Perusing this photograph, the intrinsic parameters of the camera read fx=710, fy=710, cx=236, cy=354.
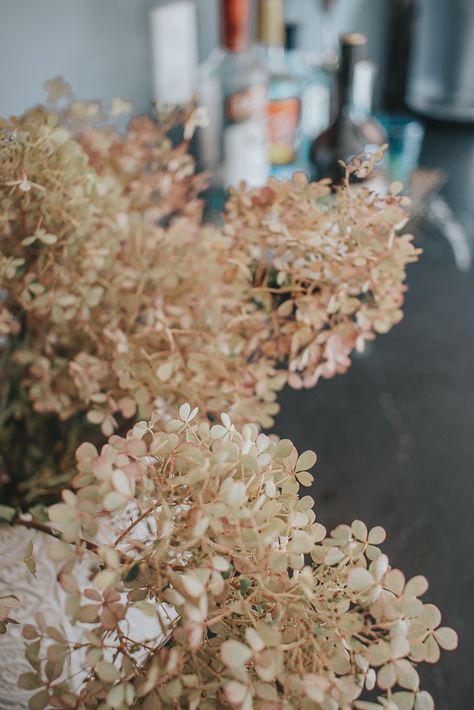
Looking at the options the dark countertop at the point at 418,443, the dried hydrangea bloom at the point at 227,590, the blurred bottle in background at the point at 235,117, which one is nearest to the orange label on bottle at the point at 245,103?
the blurred bottle in background at the point at 235,117

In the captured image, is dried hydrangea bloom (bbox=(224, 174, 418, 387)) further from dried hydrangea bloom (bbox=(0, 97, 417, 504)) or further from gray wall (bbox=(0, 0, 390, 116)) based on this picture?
gray wall (bbox=(0, 0, 390, 116))

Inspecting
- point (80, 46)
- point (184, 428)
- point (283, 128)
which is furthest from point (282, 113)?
point (184, 428)

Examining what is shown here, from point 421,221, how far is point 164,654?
1079mm

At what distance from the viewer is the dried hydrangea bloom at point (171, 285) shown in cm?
38

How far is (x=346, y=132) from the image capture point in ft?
3.29

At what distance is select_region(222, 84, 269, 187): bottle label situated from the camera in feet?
3.37

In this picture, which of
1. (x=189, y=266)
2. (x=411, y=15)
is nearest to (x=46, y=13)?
(x=189, y=266)

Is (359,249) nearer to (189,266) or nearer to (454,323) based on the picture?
(189,266)

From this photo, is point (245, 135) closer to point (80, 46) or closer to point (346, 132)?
point (346, 132)

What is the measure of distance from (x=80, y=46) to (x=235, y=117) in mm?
240

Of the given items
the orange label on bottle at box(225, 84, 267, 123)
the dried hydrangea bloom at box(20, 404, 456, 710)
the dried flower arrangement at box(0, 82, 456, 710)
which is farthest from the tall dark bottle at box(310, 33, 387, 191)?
the dried hydrangea bloom at box(20, 404, 456, 710)

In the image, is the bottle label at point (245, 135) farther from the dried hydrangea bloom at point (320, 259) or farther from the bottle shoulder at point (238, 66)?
the dried hydrangea bloom at point (320, 259)

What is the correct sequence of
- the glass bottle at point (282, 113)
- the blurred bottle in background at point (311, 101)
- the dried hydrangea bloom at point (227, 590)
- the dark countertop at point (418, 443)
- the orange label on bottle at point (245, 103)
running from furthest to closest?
the blurred bottle in background at point (311, 101) → the glass bottle at point (282, 113) → the orange label on bottle at point (245, 103) → the dark countertop at point (418, 443) → the dried hydrangea bloom at point (227, 590)

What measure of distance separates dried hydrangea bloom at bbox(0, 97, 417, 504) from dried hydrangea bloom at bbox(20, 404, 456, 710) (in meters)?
0.10
